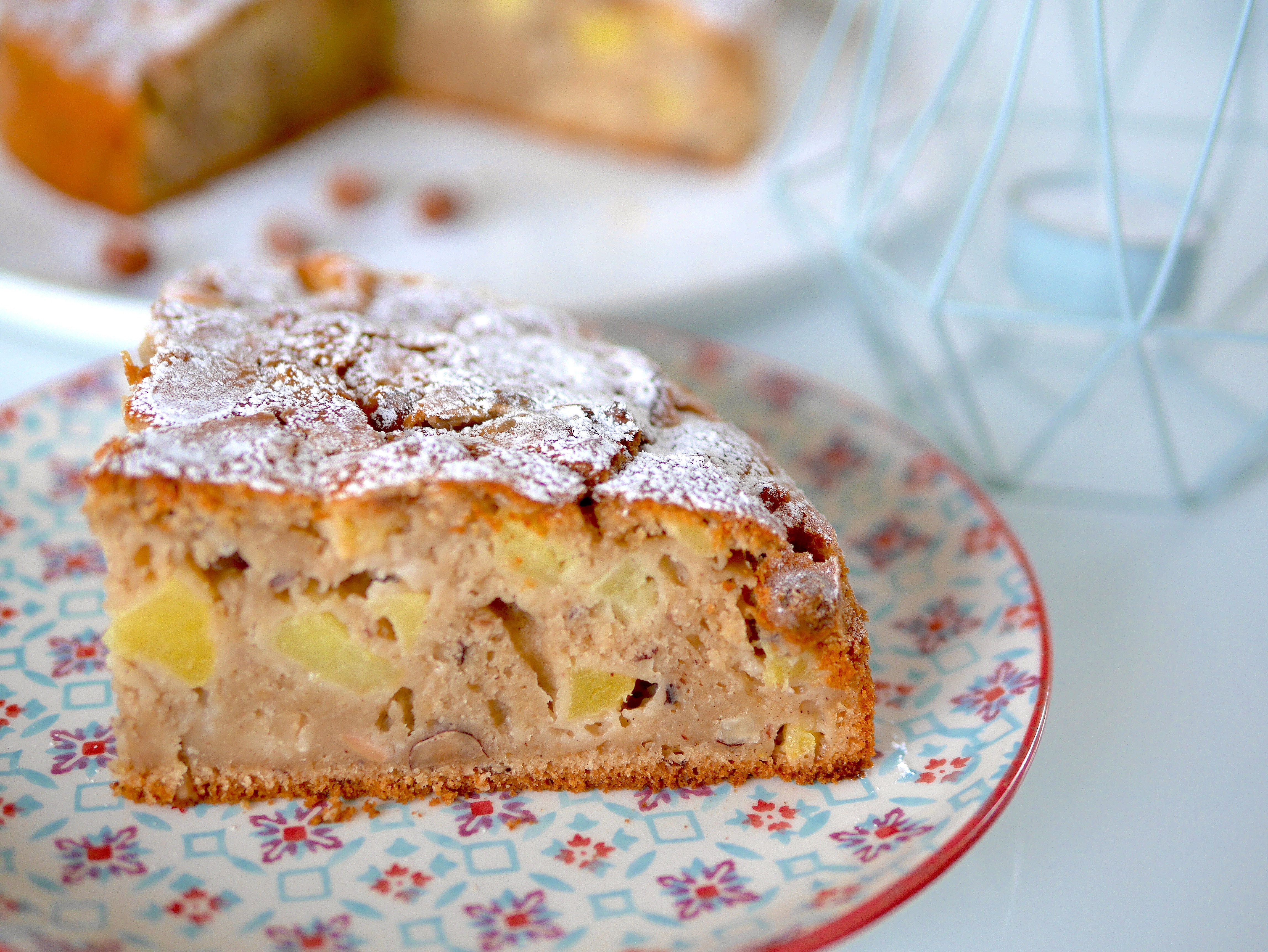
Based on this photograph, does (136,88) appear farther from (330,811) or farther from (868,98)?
(330,811)

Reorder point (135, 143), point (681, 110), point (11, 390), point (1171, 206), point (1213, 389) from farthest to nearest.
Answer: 1. point (681, 110)
2. point (135, 143)
3. point (1213, 389)
4. point (11, 390)
5. point (1171, 206)

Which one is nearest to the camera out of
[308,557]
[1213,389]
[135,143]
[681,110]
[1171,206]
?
[308,557]

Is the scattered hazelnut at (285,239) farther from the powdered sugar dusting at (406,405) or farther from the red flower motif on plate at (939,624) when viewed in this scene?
the red flower motif on plate at (939,624)

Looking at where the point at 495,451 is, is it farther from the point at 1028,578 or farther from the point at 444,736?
the point at 1028,578

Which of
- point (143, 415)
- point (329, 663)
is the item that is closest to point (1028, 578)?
point (329, 663)

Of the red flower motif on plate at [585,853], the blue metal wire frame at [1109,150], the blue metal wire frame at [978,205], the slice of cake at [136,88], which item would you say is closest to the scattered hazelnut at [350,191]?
the slice of cake at [136,88]

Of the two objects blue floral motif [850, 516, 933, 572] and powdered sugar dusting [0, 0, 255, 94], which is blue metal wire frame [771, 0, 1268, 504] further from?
powdered sugar dusting [0, 0, 255, 94]

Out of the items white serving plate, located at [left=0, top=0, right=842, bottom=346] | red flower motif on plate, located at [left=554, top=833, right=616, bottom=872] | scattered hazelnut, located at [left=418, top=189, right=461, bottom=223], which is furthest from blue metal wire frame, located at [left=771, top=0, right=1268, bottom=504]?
red flower motif on plate, located at [left=554, top=833, right=616, bottom=872]
